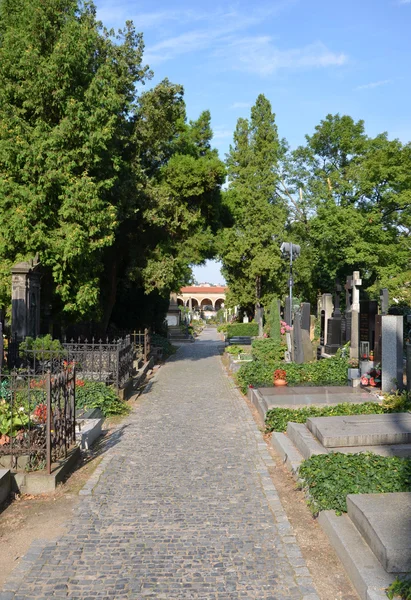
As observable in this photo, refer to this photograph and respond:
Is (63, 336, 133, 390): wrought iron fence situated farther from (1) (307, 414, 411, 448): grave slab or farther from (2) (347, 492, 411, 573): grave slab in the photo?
(2) (347, 492, 411, 573): grave slab

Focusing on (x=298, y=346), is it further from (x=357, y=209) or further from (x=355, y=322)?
(x=357, y=209)

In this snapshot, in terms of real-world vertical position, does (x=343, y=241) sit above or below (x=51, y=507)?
above

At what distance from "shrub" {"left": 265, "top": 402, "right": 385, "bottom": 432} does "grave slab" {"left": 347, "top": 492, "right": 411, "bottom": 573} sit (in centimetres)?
348

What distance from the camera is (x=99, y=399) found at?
10.4m

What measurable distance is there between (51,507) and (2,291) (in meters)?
9.55

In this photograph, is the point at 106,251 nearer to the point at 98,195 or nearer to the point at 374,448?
the point at 98,195

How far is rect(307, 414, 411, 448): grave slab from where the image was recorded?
664 cm

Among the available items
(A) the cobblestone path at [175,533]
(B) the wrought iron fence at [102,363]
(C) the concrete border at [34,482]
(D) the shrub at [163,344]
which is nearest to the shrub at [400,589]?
(A) the cobblestone path at [175,533]

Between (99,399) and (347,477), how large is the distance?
625cm

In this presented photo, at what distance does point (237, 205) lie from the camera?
33219 mm

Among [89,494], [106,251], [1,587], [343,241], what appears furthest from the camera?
[343,241]

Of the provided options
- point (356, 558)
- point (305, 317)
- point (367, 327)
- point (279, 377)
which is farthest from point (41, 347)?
point (305, 317)

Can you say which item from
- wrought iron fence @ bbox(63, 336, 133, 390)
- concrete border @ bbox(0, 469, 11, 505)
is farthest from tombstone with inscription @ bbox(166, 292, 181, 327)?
concrete border @ bbox(0, 469, 11, 505)

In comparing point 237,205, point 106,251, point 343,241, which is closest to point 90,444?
point 106,251
